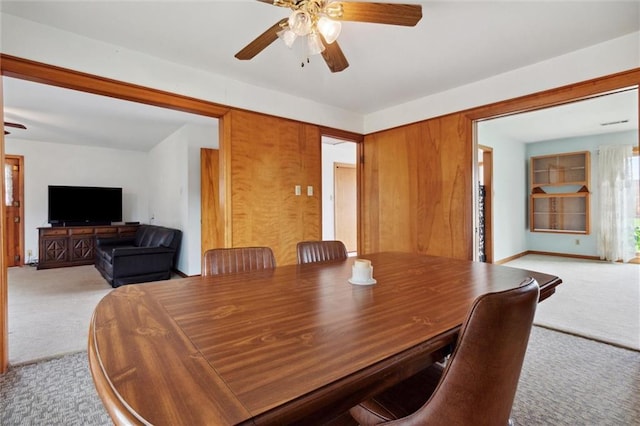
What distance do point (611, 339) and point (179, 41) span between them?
4.14m

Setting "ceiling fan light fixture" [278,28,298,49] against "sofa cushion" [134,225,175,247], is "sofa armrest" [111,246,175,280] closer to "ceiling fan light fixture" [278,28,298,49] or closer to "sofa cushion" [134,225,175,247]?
"sofa cushion" [134,225,175,247]

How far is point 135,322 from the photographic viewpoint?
3.09 ft

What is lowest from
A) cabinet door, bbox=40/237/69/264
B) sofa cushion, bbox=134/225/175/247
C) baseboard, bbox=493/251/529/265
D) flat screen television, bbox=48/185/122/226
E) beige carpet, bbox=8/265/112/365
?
beige carpet, bbox=8/265/112/365

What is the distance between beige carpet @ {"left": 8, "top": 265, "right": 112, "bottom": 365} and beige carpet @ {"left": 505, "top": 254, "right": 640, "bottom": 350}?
13.7 ft

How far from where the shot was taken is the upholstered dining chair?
2.26 ft

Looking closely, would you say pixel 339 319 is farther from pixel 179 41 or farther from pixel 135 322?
pixel 179 41

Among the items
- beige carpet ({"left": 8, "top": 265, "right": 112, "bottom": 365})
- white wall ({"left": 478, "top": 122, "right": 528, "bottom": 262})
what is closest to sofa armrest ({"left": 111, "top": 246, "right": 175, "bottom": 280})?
beige carpet ({"left": 8, "top": 265, "right": 112, "bottom": 365})

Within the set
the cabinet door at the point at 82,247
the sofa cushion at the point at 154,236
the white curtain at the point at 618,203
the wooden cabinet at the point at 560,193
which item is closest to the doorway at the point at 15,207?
the cabinet door at the point at 82,247

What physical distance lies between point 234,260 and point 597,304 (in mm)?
3872

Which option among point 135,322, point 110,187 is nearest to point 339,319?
point 135,322

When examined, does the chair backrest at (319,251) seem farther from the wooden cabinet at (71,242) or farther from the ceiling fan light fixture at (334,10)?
the wooden cabinet at (71,242)

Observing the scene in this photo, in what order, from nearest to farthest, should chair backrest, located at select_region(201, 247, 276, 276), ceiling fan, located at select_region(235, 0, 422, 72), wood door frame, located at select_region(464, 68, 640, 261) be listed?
ceiling fan, located at select_region(235, 0, 422, 72)
chair backrest, located at select_region(201, 247, 276, 276)
wood door frame, located at select_region(464, 68, 640, 261)

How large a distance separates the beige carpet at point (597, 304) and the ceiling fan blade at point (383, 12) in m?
2.83

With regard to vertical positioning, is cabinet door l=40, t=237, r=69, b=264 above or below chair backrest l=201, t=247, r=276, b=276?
below
